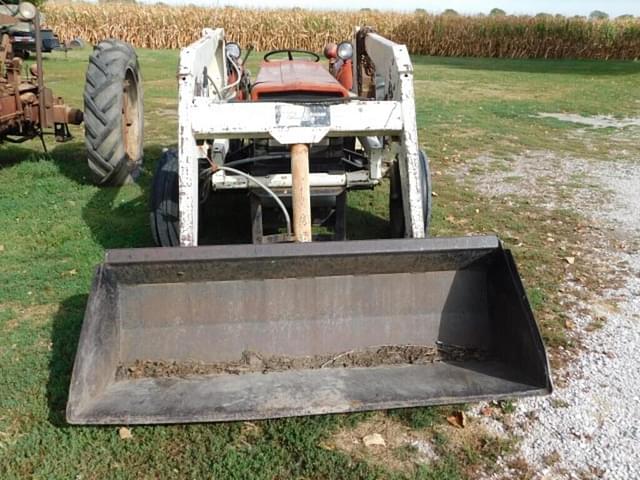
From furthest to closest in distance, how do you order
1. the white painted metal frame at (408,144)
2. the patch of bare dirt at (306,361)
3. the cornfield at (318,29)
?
the cornfield at (318,29)
the white painted metal frame at (408,144)
the patch of bare dirt at (306,361)

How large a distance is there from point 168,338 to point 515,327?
168cm

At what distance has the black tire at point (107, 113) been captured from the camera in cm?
587

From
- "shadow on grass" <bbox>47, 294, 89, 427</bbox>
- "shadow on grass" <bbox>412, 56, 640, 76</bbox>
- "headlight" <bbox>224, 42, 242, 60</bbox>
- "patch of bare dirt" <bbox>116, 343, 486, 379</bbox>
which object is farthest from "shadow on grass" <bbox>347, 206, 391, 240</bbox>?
"shadow on grass" <bbox>412, 56, 640, 76</bbox>

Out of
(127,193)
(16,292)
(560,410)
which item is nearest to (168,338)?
(16,292)

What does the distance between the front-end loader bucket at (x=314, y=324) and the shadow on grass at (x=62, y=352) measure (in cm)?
31

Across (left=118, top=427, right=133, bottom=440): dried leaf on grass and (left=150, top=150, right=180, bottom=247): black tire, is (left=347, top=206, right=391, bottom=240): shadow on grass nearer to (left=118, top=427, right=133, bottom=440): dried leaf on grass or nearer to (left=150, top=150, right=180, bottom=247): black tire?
(left=150, top=150, right=180, bottom=247): black tire

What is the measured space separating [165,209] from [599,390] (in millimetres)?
2776

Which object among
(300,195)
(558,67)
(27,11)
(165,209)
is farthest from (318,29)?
(300,195)

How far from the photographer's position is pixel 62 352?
137 inches

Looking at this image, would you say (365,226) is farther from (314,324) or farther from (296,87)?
(314,324)

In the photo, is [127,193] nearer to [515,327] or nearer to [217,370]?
[217,370]

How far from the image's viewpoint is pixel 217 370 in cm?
312

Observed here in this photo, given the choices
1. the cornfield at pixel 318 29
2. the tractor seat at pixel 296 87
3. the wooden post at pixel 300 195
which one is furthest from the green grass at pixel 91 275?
the cornfield at pixel 318 29

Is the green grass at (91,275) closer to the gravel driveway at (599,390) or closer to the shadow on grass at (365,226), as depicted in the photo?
the shadow on grass at (365,226)
